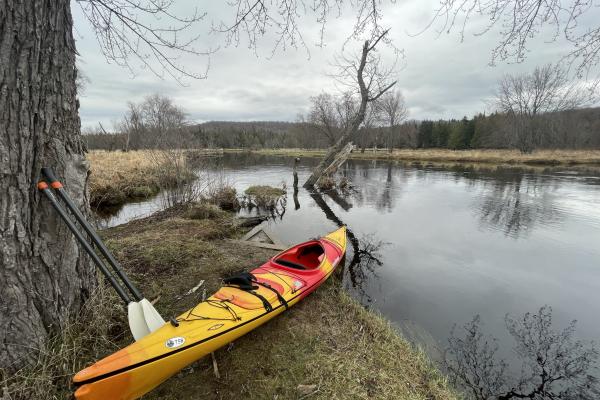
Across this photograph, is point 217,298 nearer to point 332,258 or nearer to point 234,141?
point 332,258

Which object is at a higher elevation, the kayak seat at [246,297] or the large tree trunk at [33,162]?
the large tree trunk at [33,162]

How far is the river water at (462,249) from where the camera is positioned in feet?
16.6

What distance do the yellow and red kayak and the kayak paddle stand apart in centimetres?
23

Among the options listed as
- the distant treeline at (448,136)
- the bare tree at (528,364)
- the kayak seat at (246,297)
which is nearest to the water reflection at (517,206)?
the bare tree at (528,364)

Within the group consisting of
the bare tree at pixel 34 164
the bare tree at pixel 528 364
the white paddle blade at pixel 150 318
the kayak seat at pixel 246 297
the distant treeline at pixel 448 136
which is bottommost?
the bare tree at pixel 528 364

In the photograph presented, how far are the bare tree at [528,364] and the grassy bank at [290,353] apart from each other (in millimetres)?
650

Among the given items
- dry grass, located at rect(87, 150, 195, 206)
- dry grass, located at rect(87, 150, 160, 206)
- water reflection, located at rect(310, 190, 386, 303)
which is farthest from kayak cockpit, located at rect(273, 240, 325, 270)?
dry grass, located at rect(87, 150, 160, 206)

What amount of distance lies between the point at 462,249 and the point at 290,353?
6.47m

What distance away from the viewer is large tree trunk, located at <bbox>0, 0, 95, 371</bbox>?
204 cm

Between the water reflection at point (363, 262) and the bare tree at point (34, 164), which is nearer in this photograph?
the bare tree at point (34, 164)

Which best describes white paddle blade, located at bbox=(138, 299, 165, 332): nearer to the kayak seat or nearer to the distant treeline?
the kayak seat

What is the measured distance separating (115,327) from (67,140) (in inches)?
73.9

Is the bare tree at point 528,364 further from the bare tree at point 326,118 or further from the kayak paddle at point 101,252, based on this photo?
the bare tree at point 326,118

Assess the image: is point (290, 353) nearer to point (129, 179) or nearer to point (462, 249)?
point (462, 249)
